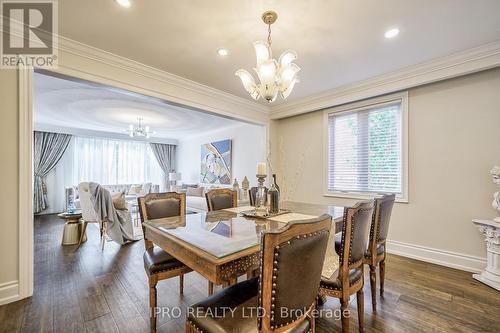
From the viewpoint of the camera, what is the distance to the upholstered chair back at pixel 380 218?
182cm

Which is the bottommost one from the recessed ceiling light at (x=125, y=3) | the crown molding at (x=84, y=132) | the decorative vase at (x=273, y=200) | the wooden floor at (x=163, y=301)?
the wooden floor at (x=163, y=301)

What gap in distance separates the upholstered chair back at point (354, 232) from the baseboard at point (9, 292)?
291cm

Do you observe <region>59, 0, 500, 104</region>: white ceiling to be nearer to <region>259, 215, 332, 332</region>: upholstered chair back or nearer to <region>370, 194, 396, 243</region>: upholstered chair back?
<region>370, 194, 396, 243</region>: upholstered chair back

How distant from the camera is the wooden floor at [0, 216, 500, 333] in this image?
1686 mm

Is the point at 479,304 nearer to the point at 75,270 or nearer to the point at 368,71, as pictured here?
the point at 368,71

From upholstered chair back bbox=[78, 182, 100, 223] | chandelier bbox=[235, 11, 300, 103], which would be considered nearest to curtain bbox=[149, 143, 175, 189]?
upholstered chair back bbox=[78, 182, 100, 223]

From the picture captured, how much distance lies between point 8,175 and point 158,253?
5.46 feet

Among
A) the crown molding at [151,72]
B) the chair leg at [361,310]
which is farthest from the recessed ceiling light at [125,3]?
the chair leg at [361,310]

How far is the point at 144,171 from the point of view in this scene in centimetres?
803

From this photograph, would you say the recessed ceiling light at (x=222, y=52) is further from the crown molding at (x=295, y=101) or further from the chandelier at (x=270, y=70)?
the crown molding at (x=295, y=101)

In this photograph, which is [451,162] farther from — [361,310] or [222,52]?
[222,52]

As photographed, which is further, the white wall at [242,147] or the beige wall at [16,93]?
the white wall at [242,147]

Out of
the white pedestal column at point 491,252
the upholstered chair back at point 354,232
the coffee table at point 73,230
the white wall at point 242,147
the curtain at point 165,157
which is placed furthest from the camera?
the curtain at point 165,157

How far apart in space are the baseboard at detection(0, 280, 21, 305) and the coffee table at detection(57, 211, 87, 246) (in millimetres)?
1656
